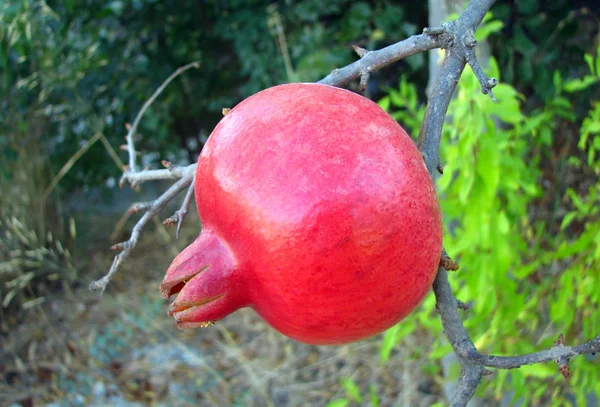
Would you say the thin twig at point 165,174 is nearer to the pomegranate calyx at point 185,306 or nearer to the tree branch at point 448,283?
the pomegranate calyx at point 185,306

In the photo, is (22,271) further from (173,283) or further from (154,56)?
(173,283)

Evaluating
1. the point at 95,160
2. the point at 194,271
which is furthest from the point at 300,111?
the point at 95,160

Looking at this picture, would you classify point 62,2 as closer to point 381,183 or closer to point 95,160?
point 95,160

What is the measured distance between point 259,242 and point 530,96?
99.1 inches

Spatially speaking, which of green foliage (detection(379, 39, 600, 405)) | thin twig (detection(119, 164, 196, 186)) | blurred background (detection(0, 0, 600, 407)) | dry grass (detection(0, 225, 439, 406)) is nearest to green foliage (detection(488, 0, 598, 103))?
blurred background (detection(0, 0, 600, 407))

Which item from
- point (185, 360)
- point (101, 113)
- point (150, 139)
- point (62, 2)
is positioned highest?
point (62, 2)

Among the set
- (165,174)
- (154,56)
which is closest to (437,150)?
(165,174)

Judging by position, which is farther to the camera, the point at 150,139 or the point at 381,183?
the point at 150,139

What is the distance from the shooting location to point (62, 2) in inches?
117

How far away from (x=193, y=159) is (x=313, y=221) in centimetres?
354

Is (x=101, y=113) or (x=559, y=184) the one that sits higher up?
(x=101, y=113)

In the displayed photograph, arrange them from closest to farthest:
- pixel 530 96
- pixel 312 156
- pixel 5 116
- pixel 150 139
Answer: pixel 312 156, pixel 530 96, pixel 5 116, pixel 150 139

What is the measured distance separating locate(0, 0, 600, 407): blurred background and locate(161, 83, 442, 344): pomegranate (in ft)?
2.76

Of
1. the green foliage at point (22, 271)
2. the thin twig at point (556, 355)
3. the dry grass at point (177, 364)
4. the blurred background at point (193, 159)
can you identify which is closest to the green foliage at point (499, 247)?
the blurred background at point (193, 159)
